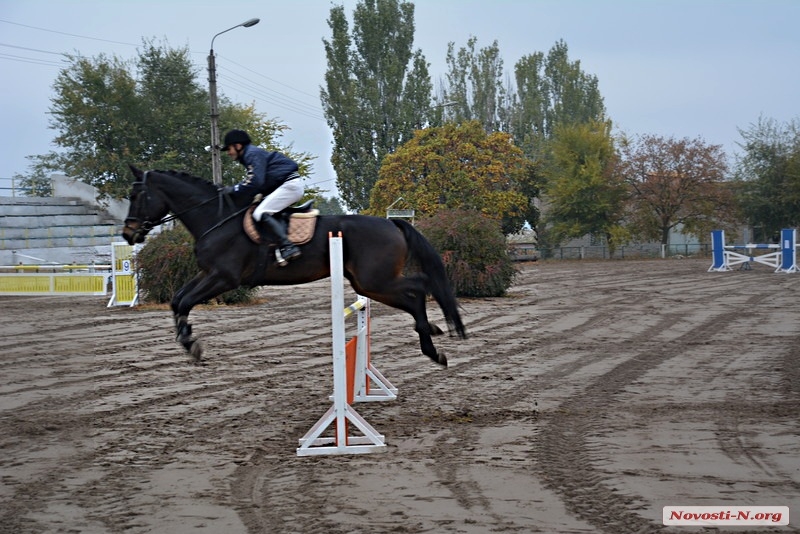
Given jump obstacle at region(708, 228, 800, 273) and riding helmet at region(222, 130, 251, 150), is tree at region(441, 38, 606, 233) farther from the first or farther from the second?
riding helmet at region(222, 130, 251, 150)

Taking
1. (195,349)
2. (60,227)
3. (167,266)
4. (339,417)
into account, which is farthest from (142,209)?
(60,227)

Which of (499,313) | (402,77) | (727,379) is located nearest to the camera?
(727,379)

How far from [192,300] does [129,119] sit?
3698 centimetres

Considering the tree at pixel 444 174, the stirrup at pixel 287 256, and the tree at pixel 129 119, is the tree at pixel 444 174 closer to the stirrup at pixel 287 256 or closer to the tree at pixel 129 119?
the tree at pixel 129 119

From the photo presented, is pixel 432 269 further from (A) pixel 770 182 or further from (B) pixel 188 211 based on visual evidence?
(A) pixel 770 182

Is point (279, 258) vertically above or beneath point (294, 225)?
beneath

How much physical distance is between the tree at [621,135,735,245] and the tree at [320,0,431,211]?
14472 mm

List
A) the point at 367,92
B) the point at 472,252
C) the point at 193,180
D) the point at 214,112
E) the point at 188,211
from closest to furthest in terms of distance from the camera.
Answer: the point at 188,211
the point at 193,180
the point at 472,252
the point at 214,112
the point at 367,92

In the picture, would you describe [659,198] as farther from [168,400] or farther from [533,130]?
[168,400]

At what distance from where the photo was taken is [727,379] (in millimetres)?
9867

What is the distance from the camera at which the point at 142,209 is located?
9.15 metres

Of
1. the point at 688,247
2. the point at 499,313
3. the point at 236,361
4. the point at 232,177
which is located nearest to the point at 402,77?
the point at 232,177

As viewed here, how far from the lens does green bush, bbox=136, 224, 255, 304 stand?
66.2 ft

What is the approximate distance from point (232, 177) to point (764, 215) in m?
31.9
